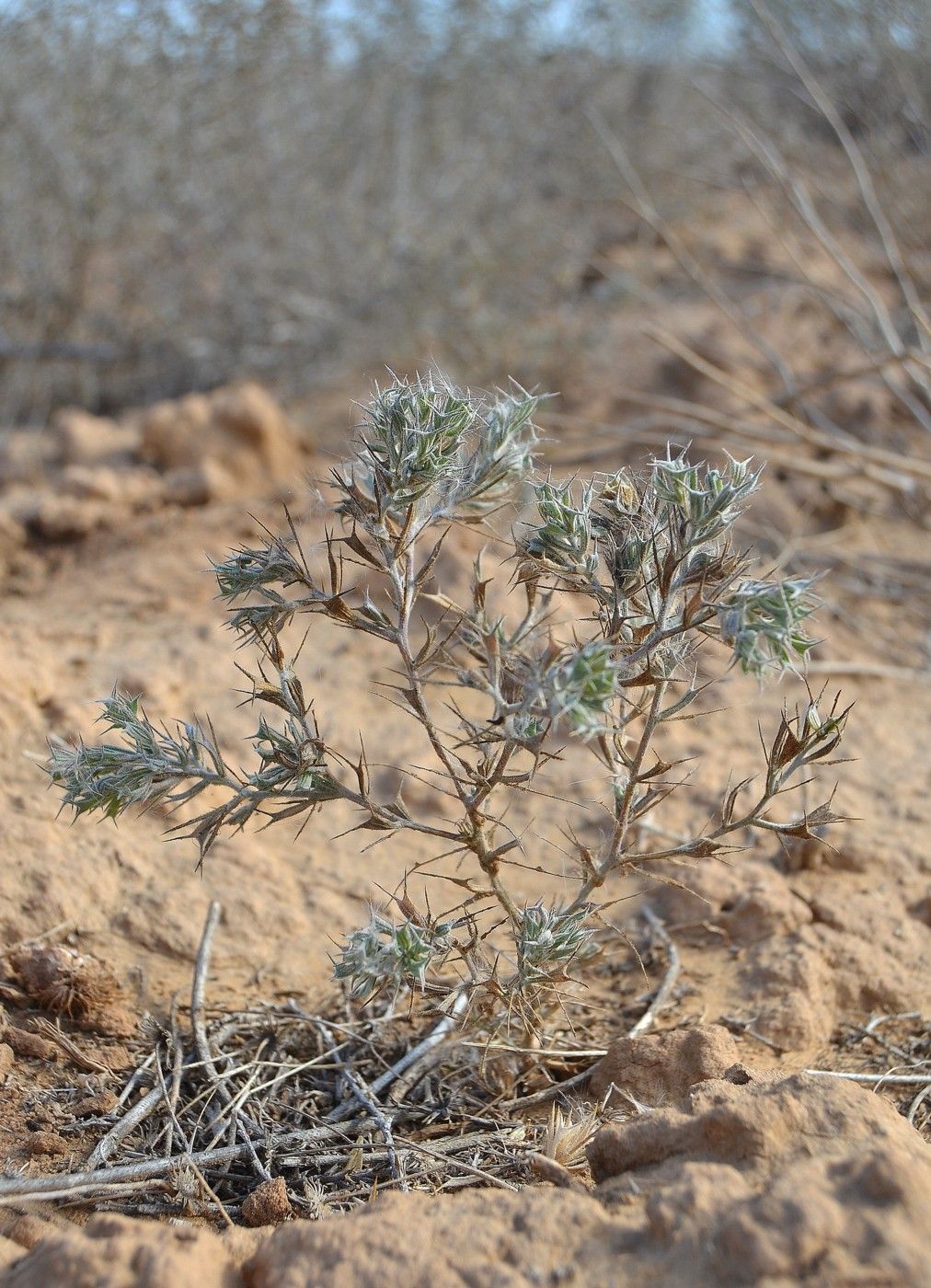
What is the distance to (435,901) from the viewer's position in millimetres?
2990

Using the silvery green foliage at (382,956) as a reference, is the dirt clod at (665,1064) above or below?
below

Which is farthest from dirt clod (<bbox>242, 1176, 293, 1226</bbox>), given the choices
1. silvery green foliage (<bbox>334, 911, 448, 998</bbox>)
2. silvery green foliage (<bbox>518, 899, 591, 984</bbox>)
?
silvery green foliage (<bbox>518, 899, 591, 984</bbox>)

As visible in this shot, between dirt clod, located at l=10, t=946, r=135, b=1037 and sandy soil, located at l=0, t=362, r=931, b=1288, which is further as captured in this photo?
dirt clod, located at l=10, t=946, r=135, b=1037

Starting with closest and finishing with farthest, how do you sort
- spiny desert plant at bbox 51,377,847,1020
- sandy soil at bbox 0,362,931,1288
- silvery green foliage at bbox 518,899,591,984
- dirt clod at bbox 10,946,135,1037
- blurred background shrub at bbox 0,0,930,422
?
1. sandy soil at bbox 0,362,931,1288
2. spiny desert plant at bbox 51,377,847,1020
3. silvery green foliage at bbox 518,899,591,984
4. dirt clod at bbox 10,946,135,1037
5. blurred background shrub at bbox 0,0,930,422

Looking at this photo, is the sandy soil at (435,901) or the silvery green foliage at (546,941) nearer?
the sandy soil at (435,901)

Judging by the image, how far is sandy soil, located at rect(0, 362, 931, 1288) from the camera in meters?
1.48

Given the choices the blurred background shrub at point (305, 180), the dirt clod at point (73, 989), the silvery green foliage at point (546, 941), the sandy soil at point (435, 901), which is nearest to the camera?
the sandy soil at point (435, 901)

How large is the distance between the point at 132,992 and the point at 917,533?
409 centimetres

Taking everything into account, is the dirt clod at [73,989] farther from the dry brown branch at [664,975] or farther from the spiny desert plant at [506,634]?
the dry brown branch at [664,975]

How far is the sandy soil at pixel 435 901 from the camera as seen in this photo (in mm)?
1481

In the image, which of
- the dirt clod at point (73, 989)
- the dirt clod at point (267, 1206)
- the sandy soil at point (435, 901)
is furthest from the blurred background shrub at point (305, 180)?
the dirt clod at point (267, 1206)

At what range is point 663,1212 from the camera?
149 cm

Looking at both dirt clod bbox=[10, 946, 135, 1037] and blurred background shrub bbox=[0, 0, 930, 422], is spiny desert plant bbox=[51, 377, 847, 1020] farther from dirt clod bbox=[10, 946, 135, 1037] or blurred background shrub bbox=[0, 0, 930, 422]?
blurred background shrub bbox=[0, 0, 930, 422]

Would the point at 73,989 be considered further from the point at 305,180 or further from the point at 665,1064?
the point at 305,180
